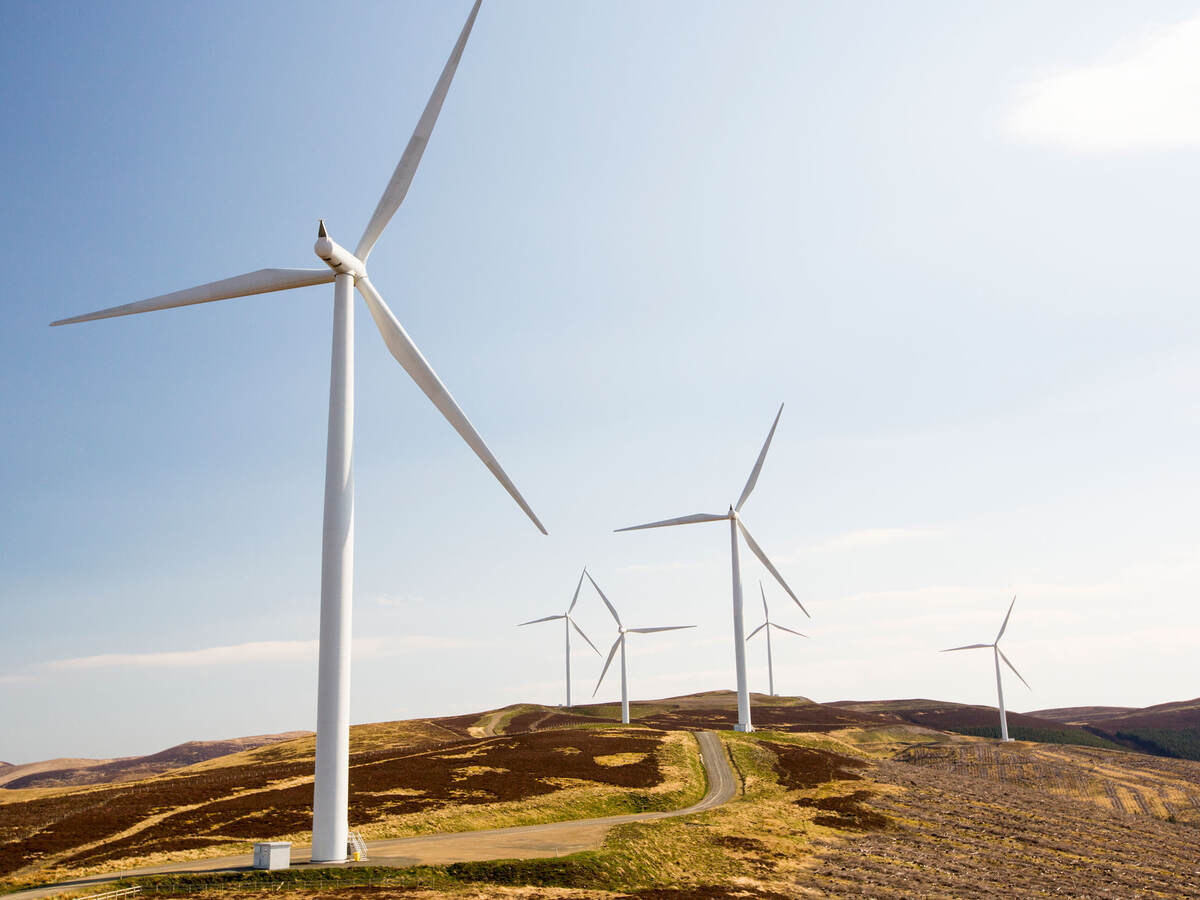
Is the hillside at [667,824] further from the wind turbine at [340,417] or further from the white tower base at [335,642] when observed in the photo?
the wind turbine at [340,417]

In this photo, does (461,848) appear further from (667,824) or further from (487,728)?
(487,728)

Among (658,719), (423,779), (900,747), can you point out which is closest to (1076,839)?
(423,779)

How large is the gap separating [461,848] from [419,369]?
81.5ft

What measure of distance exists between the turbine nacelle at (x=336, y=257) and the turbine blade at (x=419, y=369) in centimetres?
71

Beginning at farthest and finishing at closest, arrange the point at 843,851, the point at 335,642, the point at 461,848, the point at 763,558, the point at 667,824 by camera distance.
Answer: the point at 763,558 < the point at 667,824 < the point at 843,851 < the point at 461,848 < the point at 335,642

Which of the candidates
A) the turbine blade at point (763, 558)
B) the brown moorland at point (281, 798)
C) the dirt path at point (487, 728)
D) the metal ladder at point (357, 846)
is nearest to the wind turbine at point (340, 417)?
the metal ladder at point (357, 846)

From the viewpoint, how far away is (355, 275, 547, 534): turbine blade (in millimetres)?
39469

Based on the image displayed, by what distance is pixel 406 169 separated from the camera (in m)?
42.5

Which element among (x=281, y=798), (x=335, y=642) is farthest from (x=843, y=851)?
(x=281, y=798)

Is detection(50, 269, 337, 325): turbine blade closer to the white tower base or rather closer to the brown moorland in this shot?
the white tower base

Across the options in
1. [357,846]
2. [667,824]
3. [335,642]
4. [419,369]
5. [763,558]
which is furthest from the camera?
[763,558]

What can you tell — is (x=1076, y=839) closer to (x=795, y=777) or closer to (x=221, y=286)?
(x=795, y=777)

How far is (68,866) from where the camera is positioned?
139 feet

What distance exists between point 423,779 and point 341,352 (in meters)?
43.7
